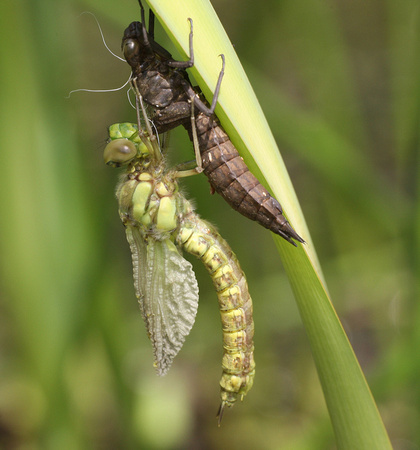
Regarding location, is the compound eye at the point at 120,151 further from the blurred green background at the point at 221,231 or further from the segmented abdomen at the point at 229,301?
the segmented abdomen at the point at 229,301

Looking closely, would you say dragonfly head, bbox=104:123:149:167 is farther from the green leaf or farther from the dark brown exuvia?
the green leaf

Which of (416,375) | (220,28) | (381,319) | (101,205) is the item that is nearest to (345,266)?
(381,319)

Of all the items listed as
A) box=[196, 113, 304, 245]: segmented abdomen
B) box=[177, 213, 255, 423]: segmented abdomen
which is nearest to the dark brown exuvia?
box=[196, 113, 304, 245]: segmented abdomen

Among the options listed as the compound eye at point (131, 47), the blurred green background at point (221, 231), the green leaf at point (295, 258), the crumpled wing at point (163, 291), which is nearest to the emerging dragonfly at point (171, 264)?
the crumpled wing at point (163, 291)

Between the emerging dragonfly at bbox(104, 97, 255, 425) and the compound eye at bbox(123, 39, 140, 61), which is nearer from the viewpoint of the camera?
the compound eye at bbox(123, 39, 140, 61)

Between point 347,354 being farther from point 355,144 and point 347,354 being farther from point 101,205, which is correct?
point 355,144

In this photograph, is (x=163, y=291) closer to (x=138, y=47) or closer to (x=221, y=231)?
(x=221, y=231)

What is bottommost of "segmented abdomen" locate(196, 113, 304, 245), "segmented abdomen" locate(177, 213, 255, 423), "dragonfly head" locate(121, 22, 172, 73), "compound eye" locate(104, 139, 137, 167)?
"segmented abdomen" locate(177, 213, 255, 423)

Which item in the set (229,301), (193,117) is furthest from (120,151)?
(229,301)
